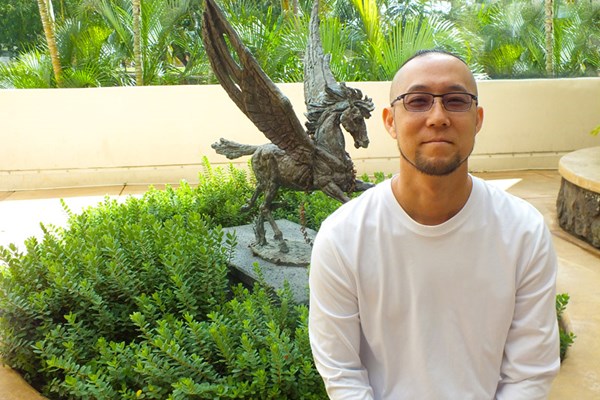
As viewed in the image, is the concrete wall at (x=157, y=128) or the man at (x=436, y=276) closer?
the man at (x=436, y=276)

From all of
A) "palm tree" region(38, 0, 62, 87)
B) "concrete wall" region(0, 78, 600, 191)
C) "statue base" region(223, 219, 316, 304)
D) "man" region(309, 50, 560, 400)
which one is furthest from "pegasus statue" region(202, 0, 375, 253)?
"palm tree" region(38, 0, 62, 87)

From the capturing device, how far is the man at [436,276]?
1.52 m

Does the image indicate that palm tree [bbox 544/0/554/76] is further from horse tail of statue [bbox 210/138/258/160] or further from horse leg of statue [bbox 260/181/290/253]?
horse leg of statue [bbox 260/181/290/253]

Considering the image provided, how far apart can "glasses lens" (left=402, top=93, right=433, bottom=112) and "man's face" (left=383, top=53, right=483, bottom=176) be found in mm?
11

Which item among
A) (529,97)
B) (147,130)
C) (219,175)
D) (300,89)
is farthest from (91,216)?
(529,97)

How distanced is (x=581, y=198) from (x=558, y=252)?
1.70 ft

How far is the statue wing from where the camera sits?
127 inches

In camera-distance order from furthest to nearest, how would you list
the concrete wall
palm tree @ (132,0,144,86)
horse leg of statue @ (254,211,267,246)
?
palm tree @ (132,0,144,86)
the concrete wall
horse leg of statue @ (254,211,267,246)

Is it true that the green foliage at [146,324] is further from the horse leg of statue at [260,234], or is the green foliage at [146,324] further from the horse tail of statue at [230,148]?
the horse tail of statue at [230,148]

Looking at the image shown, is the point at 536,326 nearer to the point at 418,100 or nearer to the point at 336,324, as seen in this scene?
the point at 336,324

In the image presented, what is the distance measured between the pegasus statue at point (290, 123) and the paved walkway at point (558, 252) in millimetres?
1437

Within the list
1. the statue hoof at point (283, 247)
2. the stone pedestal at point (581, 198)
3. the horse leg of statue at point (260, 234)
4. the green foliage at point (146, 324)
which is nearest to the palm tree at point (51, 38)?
the green foliage at point (146, 324)

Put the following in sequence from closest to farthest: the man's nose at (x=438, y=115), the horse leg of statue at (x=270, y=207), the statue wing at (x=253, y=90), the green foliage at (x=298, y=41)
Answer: the man's nose at (x=438, y=115), the statue wing at (x=253, y=90), the horse leg of statue at (x=270, y=207), the green foliage at (x=298, y=41)

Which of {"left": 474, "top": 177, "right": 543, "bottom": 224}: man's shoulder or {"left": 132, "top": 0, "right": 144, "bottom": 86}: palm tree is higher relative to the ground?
{"left": 474, "top": 177, "right": 543, "bottom": 224}: man's shoulder
